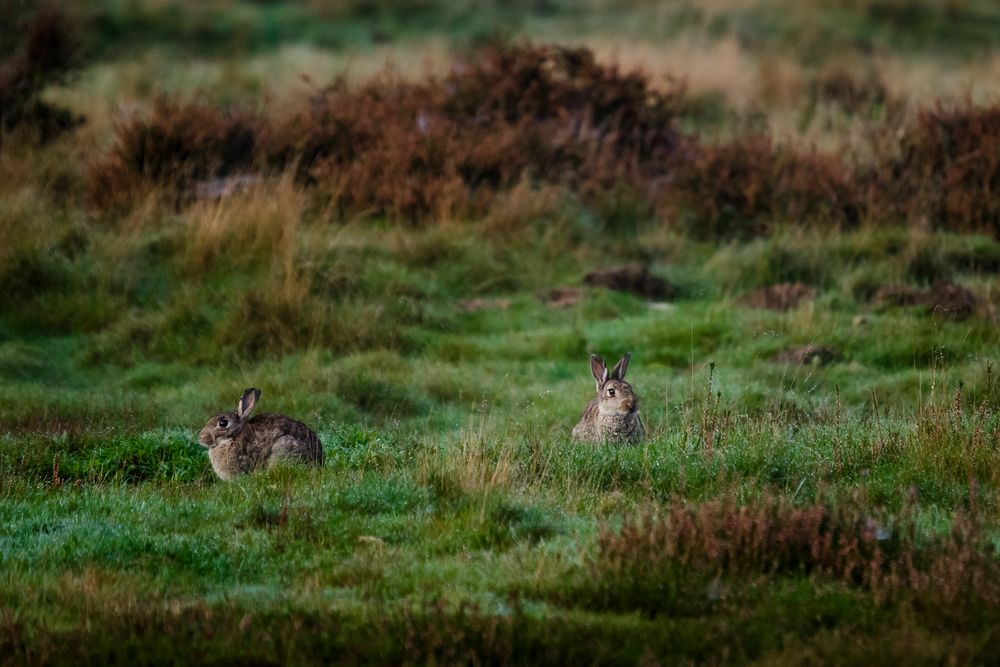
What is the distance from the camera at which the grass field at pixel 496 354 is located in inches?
249

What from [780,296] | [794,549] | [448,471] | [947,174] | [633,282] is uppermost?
[794,549]

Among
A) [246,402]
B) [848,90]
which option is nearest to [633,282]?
[246,402]

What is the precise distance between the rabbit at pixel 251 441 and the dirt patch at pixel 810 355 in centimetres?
534

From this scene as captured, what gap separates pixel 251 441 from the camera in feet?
29.7

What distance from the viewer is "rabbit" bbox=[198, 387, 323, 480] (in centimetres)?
895

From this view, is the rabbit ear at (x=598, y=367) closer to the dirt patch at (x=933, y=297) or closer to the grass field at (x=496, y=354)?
the grass field at (x=496, y=354)

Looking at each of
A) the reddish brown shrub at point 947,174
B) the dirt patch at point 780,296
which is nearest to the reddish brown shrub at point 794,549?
the dirt patch at point 780,296

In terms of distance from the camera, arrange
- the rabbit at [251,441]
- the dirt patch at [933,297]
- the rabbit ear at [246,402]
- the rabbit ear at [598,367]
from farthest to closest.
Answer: the dirt patch at [933,297] → the rabbit ear at [598,367] → the rabbit ear at [246,402] → the rabbit at [251,441]

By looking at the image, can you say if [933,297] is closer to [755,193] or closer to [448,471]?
[755,193]

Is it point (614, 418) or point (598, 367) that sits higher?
point (598, 367)

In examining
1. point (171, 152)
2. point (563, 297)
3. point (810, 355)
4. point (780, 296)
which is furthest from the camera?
point (171, 152)

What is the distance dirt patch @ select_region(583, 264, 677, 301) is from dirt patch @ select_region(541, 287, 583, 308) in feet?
1.10

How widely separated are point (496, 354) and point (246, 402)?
4.66m

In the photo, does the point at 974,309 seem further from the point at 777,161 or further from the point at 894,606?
the point at 894,606
